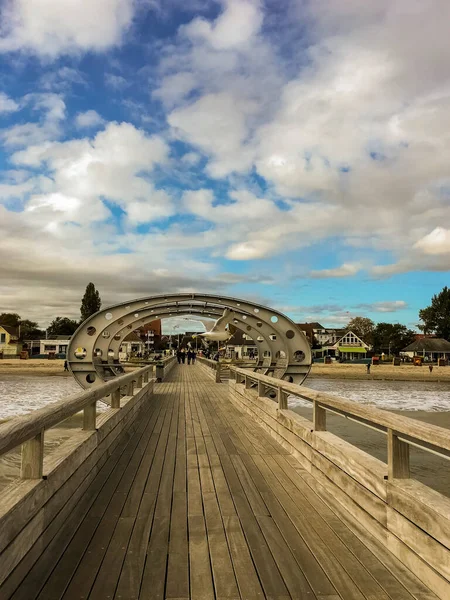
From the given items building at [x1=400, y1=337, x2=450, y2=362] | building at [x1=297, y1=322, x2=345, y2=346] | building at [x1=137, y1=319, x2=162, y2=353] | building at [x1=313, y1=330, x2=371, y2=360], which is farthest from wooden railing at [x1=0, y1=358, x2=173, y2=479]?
building at [x1=297, y1=322, x2=345, y2=346]

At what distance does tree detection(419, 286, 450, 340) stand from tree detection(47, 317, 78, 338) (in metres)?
81.3

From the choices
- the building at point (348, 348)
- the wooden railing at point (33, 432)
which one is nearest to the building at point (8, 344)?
the building at point (348, 348)

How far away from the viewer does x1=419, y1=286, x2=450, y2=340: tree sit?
96438mm

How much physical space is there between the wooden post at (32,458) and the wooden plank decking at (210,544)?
0.51 metres

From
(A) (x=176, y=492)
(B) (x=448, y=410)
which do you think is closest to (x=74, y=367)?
(A) (x=176, y=492)

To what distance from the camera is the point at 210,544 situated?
342 centimetres

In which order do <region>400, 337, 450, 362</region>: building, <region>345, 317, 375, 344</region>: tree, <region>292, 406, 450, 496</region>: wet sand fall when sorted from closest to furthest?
<region>292, 406, 450, 496</region>: wet sand → <region>400, 337, 450, 362</region>: building → <region>345, 317, 375, 344</region>: tree

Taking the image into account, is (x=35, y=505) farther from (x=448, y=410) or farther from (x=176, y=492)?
(x=448, y=410)

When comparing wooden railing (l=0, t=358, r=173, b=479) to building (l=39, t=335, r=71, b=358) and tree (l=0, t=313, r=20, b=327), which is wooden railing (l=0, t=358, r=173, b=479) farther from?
tree (l=0, t=313, r=20, b=327)

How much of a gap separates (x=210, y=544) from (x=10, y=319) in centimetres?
13559

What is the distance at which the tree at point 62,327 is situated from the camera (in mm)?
119500

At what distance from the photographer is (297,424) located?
20.0 ft

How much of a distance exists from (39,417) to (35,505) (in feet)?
1.82

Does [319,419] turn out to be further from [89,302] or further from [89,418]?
[89,302]
